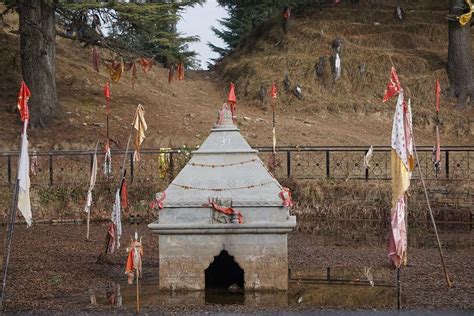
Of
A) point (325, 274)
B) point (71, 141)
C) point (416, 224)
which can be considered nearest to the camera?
point (325, 274)

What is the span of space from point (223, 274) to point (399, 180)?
3.60 metres

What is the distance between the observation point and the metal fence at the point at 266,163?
848 inches

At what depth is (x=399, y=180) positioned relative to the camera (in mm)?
10922

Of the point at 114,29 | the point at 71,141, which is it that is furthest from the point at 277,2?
the point at 71,141

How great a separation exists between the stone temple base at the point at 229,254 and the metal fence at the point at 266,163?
9.61 metres

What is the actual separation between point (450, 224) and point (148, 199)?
756 cm

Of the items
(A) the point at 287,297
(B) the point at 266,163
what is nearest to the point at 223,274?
(A) the point at 287,297

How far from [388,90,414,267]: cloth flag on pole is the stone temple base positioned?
172cm

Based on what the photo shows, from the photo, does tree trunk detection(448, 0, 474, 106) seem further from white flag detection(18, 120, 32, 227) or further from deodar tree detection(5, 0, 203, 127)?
white flag detection(18, 120, 32, 227)

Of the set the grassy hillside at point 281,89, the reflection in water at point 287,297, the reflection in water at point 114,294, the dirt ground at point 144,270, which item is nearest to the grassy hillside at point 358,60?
the grassy hillside at point 281,89

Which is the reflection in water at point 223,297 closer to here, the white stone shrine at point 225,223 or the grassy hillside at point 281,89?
the white stone shrine at point 225,223

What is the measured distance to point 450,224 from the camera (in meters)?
19.7

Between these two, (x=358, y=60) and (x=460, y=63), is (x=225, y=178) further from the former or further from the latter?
(x=358, y=60)

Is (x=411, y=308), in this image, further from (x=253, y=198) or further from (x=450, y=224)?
(x=450, y=224)
